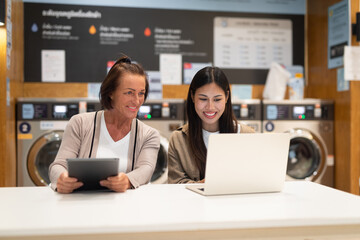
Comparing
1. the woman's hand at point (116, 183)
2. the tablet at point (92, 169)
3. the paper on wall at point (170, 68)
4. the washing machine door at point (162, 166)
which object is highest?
the paper on wall at point (170, 68)

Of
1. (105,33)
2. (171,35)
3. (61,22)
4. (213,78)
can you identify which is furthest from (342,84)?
(61,22)

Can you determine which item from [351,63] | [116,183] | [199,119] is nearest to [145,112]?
[199,119]

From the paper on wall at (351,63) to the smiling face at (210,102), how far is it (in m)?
1.83

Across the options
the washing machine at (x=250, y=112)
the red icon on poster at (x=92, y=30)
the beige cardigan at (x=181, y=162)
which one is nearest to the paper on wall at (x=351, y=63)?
the washing machine at (x=250, y=112)

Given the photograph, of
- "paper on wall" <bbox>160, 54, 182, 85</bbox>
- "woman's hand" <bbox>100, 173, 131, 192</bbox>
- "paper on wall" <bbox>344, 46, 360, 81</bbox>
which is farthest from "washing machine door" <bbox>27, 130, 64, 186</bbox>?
"paper on wall" <bbox>344, 46, 360, 81</bbox>

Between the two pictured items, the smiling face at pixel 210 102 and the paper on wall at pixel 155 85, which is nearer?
the smiling face at pixel 210 102

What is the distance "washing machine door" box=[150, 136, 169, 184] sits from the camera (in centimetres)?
333

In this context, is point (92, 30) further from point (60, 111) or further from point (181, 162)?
point (181, 162)

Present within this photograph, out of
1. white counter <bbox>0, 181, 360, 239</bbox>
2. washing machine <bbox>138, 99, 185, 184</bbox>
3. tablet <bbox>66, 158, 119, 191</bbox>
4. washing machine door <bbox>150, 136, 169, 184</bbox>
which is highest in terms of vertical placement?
washing machine <bbox>138, 99, 185, 184</bbox>

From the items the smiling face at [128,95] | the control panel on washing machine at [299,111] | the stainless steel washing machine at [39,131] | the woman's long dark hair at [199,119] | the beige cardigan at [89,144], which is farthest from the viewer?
the control panel on washing machine at [299,111]

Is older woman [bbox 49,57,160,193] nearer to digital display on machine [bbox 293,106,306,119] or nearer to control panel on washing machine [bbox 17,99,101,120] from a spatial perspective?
control panel on washing machine [bbox 17,99,101,120]

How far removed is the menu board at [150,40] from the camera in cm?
375

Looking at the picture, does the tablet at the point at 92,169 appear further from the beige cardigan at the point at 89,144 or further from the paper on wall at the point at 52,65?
the paper on wall at the point at 52,65

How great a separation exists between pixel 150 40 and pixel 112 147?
2266 millimetres
